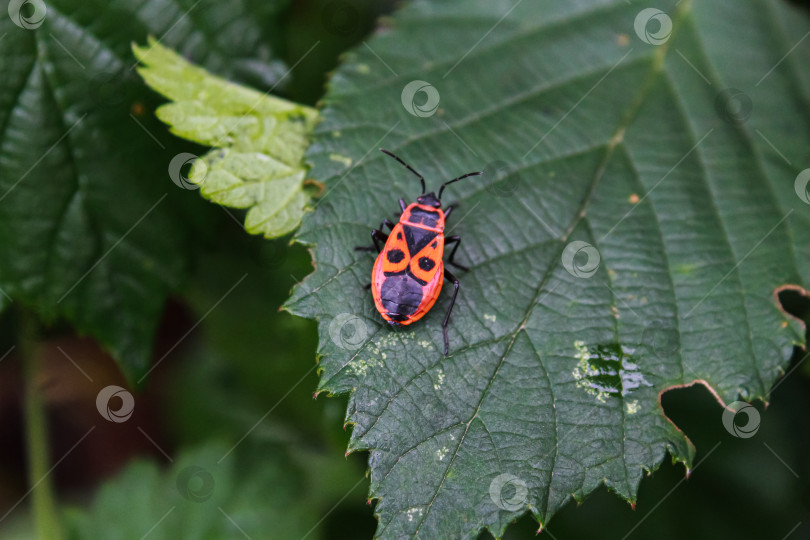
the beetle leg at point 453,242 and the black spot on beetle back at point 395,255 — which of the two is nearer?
the black spot on beetle back at point 395,255

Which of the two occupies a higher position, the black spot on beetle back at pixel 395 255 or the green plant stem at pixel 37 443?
the green plant stem at pixel 37 443

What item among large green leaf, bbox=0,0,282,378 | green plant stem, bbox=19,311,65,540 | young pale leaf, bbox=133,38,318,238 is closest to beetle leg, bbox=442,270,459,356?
young pale leaf, bbox=133,38,318,238

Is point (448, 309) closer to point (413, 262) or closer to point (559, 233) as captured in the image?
point (413, 262)

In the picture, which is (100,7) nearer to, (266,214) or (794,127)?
(266,214)

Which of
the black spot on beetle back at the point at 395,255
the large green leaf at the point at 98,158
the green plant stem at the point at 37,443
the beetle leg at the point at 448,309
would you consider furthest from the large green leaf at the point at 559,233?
the green plant stem at the point at 37,443

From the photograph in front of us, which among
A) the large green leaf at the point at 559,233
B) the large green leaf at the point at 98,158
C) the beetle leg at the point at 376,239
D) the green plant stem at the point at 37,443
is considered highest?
the large green leaf at the point at 98,158

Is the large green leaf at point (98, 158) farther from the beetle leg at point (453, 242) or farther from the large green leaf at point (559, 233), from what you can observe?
the beetle leg at point (453, 242)

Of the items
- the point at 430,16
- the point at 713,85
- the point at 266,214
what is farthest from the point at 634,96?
the point at 266,214
